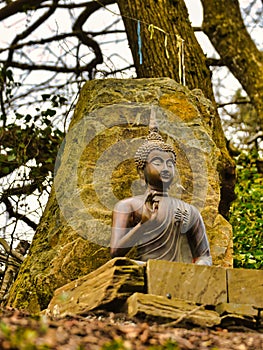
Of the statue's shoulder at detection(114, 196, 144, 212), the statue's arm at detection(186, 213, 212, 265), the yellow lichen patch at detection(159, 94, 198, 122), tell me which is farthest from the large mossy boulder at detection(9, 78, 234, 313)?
the statue's arm at detection(186, 213, 212, 265)

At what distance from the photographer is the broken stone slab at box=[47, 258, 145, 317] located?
17.1 feet

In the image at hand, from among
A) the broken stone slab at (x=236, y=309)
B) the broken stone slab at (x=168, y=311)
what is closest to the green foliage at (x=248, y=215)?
the broken stone slab at (x=236, y=309)

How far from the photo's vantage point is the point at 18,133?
33.1 ft

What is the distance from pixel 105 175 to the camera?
7.24 meters

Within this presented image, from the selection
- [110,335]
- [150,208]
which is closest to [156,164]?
[150,208]

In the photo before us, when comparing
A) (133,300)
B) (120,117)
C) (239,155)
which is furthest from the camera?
(239,155)

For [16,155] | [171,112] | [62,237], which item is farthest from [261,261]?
[16,155]

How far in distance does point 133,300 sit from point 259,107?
5.35 metres

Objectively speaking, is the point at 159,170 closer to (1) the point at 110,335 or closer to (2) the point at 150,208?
(2) the point at 150,208

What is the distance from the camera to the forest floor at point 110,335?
380 cm

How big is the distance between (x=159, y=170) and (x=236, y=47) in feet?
13.8

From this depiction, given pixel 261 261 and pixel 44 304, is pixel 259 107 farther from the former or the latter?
pixel 44 304

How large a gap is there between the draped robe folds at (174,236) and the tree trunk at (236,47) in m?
4.08

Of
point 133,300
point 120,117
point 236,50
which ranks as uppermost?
point 236,50
